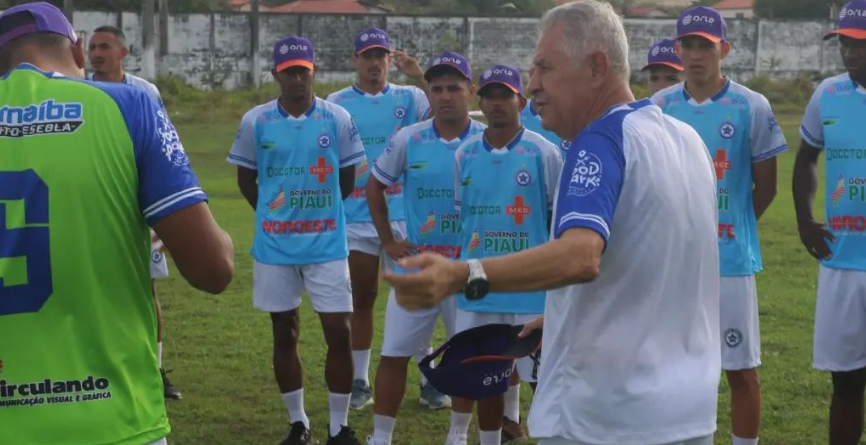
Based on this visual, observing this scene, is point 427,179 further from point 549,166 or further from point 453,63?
point 549,166

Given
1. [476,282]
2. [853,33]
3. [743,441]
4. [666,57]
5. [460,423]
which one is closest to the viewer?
[476,282]

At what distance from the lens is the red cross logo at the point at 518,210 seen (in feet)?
25.1

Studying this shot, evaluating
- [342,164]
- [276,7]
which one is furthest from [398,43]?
[342,164]

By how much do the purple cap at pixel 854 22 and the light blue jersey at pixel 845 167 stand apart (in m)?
0.33

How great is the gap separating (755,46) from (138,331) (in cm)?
5752

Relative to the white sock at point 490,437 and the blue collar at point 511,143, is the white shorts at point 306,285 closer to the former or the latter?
the white sock at point 490,437

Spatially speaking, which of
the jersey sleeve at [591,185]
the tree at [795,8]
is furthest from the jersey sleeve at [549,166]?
the tree at [795,8]

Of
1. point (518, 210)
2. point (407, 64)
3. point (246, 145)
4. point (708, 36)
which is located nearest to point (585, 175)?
point (518, 210)

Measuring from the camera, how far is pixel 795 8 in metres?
76.3

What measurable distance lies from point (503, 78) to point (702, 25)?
1.23 m

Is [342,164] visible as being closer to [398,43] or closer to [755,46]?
[398,43]

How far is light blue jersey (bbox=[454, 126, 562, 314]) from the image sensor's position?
7.62 metres

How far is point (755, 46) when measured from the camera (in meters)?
58.9

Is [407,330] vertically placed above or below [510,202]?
below
